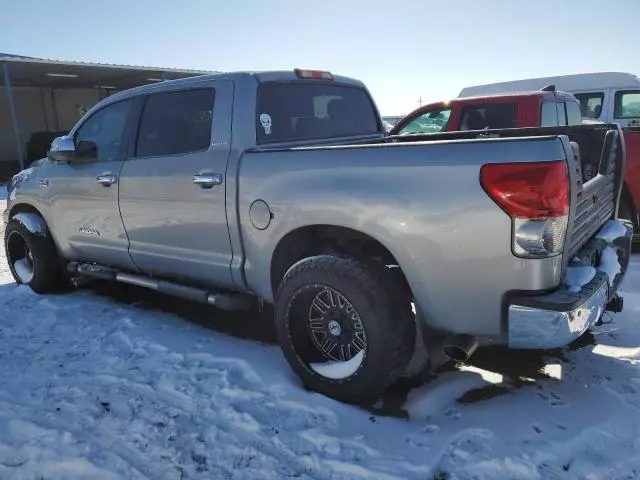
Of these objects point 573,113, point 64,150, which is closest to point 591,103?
point 573,113

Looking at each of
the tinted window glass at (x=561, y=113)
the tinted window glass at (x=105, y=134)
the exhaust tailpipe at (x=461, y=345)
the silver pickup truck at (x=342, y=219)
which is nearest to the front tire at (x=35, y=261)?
the silver pickup truck at (x=342, y=219)

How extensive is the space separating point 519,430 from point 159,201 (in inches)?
105

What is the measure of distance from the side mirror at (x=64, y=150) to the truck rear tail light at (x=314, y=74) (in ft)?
6.62

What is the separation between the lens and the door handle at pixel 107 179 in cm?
411

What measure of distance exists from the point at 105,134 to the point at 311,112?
181cm

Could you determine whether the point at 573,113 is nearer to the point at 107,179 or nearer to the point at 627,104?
the point at 627,104

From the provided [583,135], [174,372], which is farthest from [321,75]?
[174,372]

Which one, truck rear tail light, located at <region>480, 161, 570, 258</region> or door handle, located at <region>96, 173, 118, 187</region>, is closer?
truck rear tail light, located at <region>480, 161, 570, 258</region>

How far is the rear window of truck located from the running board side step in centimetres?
103

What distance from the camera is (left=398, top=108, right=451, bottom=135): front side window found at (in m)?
7.17

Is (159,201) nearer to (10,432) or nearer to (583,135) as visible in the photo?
(10,432)

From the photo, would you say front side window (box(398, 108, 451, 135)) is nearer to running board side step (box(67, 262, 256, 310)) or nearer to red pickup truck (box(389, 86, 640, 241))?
red pickup truck (box(389, 86, 640, 241))

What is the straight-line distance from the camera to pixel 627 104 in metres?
8.69

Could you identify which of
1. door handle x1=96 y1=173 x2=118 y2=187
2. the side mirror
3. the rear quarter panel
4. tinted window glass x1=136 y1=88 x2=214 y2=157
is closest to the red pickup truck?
tinted window glass x1=136 y1=88 x2=214 y2=157
